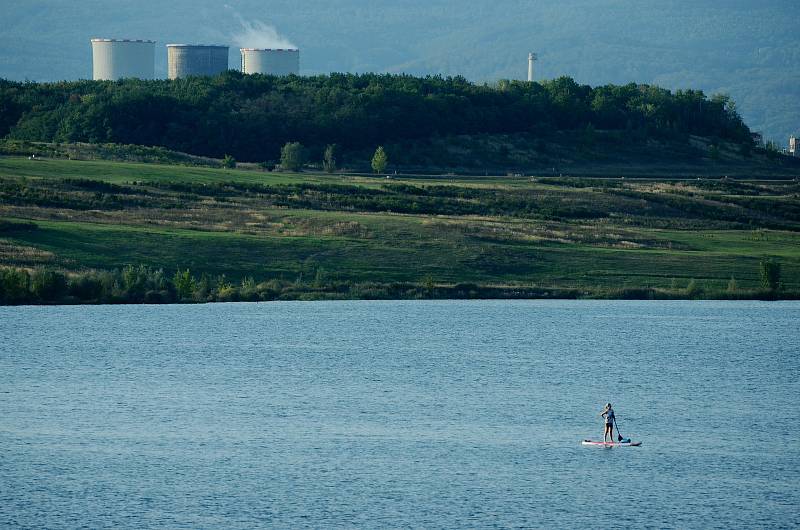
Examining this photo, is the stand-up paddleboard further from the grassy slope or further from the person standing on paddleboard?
the grassy slope

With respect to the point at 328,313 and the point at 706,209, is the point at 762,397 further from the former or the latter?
the point at 706,209

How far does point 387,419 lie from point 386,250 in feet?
160

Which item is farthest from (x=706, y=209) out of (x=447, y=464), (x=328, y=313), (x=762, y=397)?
(x=447, y=464)

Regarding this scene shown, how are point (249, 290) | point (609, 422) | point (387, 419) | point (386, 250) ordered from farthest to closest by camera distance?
point (386, 250)
point (249, 290)
point (387, 419)
point (609, 422)

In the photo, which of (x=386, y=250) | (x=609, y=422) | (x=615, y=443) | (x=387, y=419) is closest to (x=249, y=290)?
(x=386, y=250)

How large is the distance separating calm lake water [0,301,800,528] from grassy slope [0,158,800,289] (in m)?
8.98

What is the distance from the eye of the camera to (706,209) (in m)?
141

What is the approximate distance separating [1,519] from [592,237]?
81.3m

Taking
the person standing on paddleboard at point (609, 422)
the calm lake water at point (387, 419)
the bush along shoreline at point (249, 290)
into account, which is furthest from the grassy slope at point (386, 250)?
the person standing on paddleboard at point (609, 422)

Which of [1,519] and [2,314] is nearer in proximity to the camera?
[1,519]

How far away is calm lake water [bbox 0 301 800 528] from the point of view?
1834 inches

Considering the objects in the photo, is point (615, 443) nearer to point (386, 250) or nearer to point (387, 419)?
point (387, 419)

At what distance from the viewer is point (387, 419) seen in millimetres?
59562

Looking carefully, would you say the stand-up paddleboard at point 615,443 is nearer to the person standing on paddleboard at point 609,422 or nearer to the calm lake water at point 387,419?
the person standing on paddleboard at point 609,422
